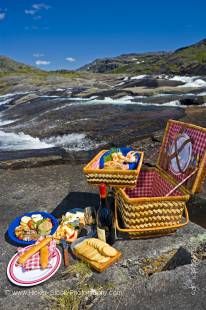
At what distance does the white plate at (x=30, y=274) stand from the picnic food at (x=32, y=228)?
677mm

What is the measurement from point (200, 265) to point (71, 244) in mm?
1787

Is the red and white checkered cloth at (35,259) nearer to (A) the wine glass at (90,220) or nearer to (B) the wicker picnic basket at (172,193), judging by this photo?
(A) the wine glass at (90,220)

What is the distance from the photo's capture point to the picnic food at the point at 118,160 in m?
5.05

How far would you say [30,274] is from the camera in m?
4.31

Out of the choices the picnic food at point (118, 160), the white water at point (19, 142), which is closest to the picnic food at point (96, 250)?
the picnic food at point (118, 160)

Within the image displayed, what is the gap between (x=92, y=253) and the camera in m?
4.40

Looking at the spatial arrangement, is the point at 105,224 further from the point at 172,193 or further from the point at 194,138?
the point at 194,138

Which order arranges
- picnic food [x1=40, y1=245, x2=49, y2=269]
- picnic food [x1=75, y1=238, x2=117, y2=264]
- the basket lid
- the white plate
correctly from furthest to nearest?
the basket lid
picnic food [x1=40, y1=245, x2=49, y2=269]
picnic food [x1=75, y1=238, x2=117, y2=264]
the white plate

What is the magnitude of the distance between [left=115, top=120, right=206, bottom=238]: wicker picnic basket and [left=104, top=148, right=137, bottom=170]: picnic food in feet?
1.18

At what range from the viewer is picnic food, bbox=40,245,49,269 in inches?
175

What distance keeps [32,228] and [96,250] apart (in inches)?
57.3

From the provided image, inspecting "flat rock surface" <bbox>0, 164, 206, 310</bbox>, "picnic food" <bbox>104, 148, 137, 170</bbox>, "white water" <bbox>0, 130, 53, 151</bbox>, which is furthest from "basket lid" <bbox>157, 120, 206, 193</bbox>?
"white water" <bbox>0, 130, 53, 151</bbox>

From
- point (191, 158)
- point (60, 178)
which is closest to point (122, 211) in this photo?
point (191, 158)

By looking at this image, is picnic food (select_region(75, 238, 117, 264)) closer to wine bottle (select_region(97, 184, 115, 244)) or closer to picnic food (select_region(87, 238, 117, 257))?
picnic food (select_region(87, 238, 117, 257))
